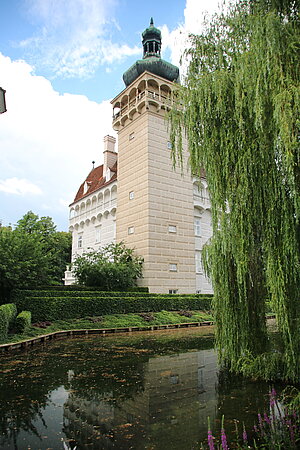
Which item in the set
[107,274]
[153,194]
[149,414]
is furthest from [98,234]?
[149,414]

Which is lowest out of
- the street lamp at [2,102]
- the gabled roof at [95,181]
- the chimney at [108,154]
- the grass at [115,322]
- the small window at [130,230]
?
the grass at [115,322]

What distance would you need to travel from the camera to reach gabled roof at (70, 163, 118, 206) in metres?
32.6

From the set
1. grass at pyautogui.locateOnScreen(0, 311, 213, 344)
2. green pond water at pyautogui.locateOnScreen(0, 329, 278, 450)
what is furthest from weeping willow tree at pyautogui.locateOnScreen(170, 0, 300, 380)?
grass at pyautogui.locateOnScreen(0, 311, 213, 344)

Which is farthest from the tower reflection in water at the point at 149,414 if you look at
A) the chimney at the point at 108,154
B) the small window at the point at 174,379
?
the chimney at the point at 108,154

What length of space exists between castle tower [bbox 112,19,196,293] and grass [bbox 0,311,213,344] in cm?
394

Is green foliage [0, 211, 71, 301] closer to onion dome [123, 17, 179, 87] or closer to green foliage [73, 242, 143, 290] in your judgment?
green foliage [73, 242, 143, 290]

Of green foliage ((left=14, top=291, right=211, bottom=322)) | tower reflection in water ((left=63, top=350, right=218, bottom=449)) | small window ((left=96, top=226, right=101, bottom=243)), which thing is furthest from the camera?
small window ((left=96, top=226, right=101, bottom=243))

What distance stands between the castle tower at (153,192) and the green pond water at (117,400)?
15.2 metres

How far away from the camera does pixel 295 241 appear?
5137mm

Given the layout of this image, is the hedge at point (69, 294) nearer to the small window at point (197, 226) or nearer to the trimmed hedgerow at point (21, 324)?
the trimmed hedgerow at point (21, 324)

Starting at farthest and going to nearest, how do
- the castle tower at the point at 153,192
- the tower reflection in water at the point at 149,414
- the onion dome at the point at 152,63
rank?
the onion dome at the point at 152,63
the castle tower at the point at 153,192
the tower reflection in water at the point at 149,414

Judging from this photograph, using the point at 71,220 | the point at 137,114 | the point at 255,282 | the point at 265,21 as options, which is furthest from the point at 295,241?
the point at 71,220

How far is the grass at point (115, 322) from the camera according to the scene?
13.8 metres

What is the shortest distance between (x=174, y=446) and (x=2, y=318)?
915 cm
